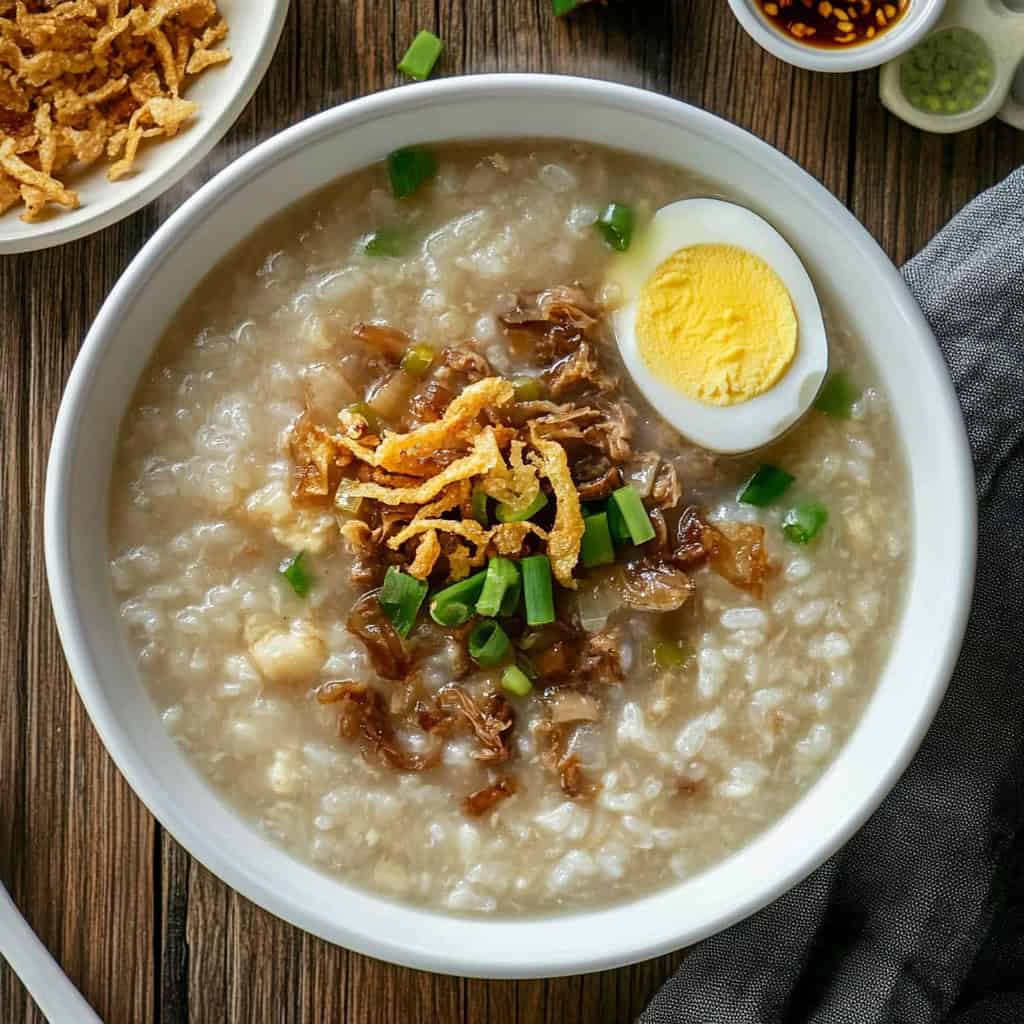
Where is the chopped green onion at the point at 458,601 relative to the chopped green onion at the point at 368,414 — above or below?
below

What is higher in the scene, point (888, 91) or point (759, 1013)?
point (888, 91)

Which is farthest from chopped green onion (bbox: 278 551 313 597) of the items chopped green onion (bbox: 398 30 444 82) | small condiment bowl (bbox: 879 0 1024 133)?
small condiment bowl (bbox: 879 0 1024 133)

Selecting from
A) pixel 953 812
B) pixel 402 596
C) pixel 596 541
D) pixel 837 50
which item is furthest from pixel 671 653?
pixel 837 50

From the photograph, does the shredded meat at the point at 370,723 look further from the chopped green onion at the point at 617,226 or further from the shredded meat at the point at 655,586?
the chopped green onion at the point at 617,226

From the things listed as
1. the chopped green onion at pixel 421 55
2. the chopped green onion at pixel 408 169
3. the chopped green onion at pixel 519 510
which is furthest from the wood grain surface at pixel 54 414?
the chopped green onion at pixel 519 510

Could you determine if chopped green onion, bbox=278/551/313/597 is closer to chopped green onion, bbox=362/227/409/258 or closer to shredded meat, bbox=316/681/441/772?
shredded meat, bbox=316/681/441/772

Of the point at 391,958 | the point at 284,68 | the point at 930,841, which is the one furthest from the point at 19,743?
the point at 930,841

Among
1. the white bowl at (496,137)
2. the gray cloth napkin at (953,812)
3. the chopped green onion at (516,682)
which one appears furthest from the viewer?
the gray cloth napkin at (953,812)

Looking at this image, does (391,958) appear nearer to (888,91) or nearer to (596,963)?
(596,963)
